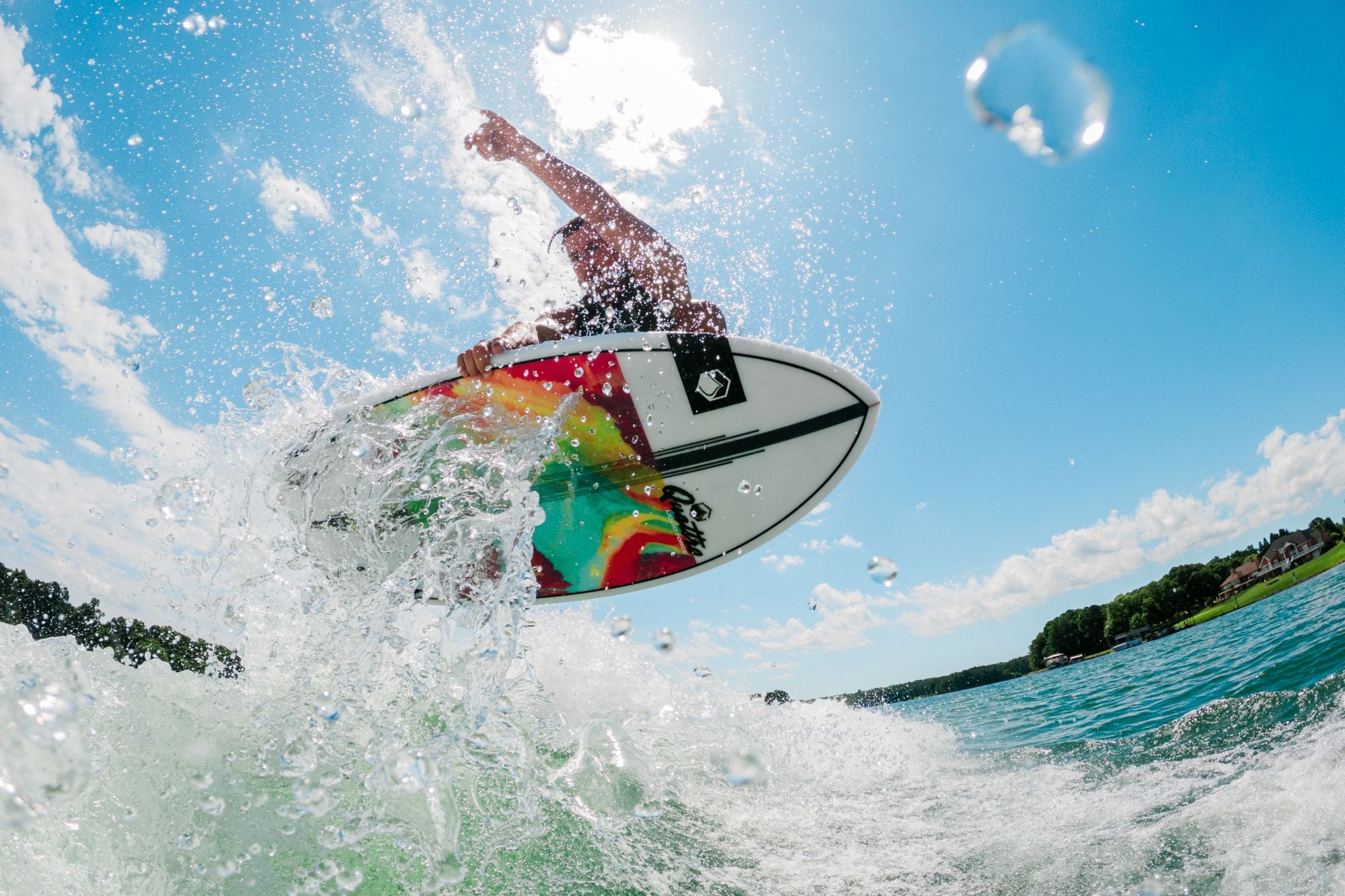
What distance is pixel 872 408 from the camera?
15.2 feet

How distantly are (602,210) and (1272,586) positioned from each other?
173 ft

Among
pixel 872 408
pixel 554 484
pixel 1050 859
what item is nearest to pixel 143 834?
pixel 554 484

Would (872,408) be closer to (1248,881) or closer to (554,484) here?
(554,484)

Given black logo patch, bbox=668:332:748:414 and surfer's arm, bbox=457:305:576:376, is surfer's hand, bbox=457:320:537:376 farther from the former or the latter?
black logo patch, bbox=668:332:748:414

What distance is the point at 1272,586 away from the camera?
1547 inches

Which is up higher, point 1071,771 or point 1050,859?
point 1050,859

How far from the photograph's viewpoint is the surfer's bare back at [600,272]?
4.46 meters

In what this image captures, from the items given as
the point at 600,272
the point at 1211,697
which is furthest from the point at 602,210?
the point at 1211,697

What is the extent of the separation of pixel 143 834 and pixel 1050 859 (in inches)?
129

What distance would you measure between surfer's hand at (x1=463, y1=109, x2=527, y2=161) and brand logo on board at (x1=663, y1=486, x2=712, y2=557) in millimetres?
2861

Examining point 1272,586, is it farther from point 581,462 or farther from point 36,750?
point 36,750

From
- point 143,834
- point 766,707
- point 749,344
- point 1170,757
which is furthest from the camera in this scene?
point 766,707

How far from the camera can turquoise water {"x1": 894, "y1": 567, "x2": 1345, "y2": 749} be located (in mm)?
4969

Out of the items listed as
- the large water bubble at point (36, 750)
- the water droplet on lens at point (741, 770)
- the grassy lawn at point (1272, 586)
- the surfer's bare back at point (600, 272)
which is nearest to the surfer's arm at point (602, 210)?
the surfer's bare back at point (600, 272)
